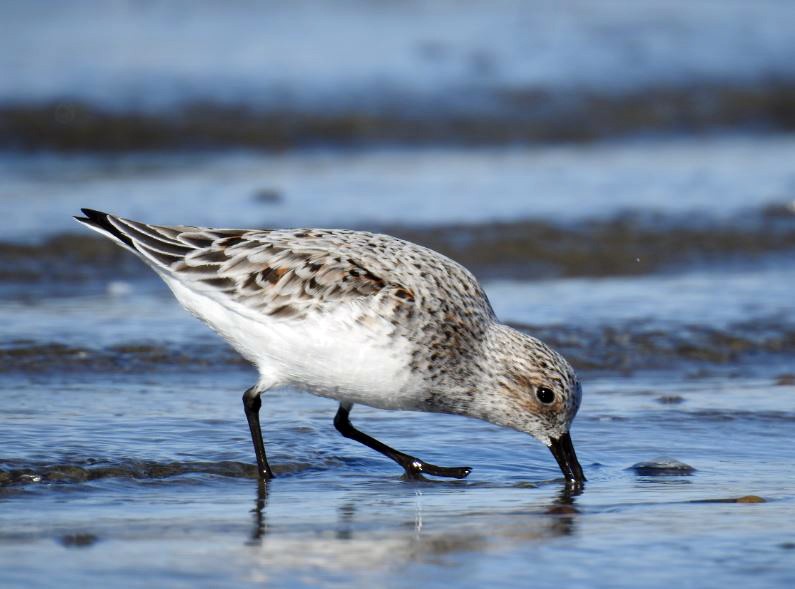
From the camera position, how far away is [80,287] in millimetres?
9273

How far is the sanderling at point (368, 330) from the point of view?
18.2 ft

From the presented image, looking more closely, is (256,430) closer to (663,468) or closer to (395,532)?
(395,532)

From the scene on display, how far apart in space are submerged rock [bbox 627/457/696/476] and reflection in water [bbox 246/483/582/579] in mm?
439

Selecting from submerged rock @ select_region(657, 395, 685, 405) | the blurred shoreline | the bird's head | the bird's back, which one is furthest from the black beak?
the blurred shoreline

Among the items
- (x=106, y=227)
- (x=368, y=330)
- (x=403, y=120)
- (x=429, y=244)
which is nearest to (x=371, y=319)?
(x=368, y=330)

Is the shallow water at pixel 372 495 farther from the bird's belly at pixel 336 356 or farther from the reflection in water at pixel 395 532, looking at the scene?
the bird's belly at pixel 336 356

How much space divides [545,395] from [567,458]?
0.89ft

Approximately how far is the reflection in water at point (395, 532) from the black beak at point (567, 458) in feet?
0.67

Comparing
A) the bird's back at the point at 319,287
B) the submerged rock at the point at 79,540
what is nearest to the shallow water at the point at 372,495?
the submerged rock at the point at 79,540

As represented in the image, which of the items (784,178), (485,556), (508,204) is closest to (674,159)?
(784,178)

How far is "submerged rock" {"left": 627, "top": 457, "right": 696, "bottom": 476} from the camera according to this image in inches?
222

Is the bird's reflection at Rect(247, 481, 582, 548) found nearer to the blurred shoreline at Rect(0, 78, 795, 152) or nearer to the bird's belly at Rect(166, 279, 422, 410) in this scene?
the bird's belly at Rect(166, 279, 422, 410)

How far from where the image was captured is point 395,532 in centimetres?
475

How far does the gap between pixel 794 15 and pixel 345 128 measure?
8936mm
